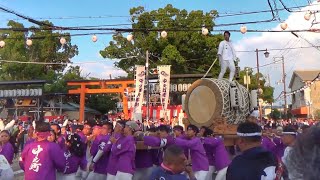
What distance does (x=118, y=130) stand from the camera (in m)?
7.90

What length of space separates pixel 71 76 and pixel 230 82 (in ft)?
118

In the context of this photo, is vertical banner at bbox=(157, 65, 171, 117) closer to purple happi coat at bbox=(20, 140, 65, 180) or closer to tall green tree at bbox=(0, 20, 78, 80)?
tall green tree at bbox=(0, 20, 78, 80)

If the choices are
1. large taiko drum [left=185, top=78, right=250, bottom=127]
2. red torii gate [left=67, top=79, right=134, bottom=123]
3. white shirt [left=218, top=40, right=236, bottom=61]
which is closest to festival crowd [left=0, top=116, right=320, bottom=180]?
large taiko drum [left=185, top=78, right=250, bottom=127]

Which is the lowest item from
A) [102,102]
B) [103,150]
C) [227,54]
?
[103,150]

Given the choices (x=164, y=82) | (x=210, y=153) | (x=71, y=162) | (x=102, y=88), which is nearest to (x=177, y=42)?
(x=102, y=88)

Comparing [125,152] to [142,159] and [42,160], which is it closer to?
[142,159]

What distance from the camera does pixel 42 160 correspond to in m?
6.05

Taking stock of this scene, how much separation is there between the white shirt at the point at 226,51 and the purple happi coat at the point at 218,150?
3292 millimetres

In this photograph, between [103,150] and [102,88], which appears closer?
[103,150]

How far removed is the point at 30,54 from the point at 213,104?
3401 centimetres

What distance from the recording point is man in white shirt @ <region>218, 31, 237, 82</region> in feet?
38.1

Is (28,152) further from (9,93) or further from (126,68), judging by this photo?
(126,68)

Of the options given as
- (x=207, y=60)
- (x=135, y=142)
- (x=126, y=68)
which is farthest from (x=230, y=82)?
(x=126, y=68)

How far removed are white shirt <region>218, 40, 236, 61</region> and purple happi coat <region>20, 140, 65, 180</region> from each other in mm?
6637
